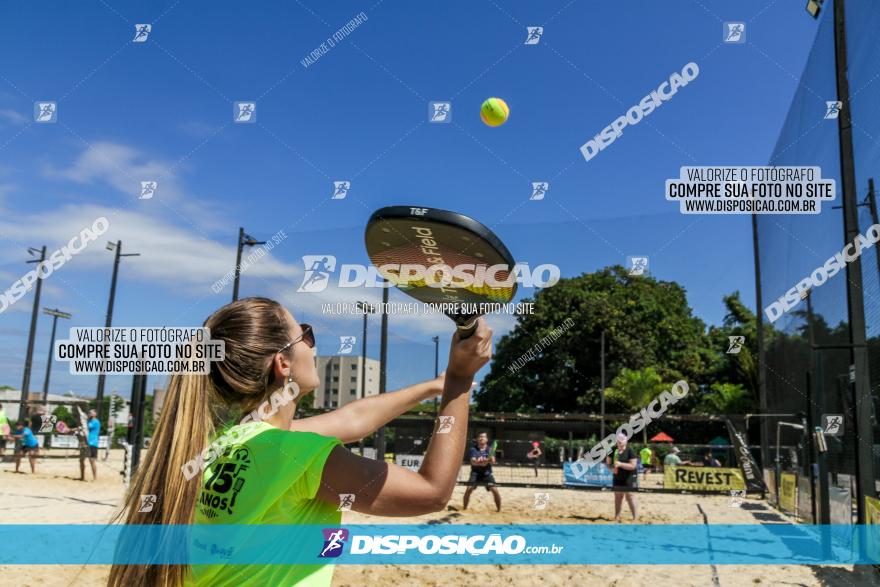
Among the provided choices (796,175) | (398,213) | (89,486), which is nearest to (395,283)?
(398,213)

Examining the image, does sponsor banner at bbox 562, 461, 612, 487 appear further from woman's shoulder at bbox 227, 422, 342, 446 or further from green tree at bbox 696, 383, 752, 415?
green tree at bbox 696, 383, 752, 415

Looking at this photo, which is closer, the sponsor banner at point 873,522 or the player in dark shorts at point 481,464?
the sponsor banner at point 873,522

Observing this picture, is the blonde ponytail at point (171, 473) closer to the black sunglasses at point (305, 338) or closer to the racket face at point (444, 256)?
the black sunglasses at point (305, 338)

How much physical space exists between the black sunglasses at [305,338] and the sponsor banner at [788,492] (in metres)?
14.3

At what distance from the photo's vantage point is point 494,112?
730cm

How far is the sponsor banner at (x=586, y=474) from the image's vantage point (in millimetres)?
18344

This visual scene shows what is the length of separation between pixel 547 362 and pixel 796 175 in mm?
29003

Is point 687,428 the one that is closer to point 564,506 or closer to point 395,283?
→ point 564,506

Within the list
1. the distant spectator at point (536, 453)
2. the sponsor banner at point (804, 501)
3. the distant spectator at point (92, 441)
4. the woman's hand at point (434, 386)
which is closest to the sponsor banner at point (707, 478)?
the sponsor banner at point (804, 501)

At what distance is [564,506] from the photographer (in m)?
13.8

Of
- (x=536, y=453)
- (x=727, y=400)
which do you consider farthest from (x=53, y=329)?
(x=727, y=400)

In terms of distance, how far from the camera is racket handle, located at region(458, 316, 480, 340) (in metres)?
1.64

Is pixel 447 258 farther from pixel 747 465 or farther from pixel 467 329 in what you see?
pixel 747 465

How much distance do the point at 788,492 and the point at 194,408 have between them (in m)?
15.3
